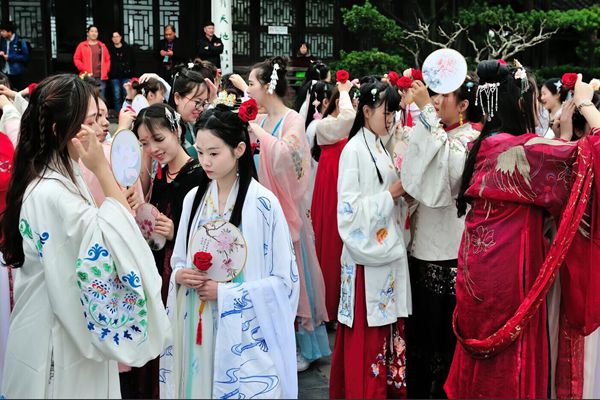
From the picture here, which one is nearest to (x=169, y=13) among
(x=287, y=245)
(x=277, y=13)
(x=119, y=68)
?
(x=277, y=13)

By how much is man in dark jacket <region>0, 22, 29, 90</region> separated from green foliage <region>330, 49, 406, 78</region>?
217 inches

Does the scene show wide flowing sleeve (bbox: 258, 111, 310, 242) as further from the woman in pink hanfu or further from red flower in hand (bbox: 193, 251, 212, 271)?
red flower in hand (bbox: 193, 251, 212, 271)

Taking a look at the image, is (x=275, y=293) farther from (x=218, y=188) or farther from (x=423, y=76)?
(x=423, y=76)

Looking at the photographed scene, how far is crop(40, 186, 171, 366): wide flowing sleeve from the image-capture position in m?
2.36

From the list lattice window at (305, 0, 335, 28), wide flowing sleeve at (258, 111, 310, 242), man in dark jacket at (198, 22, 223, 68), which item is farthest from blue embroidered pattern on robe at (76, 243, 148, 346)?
lattice window at (305, 0, 335, 28)

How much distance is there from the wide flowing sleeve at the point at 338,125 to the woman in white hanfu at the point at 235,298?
2.16 meters

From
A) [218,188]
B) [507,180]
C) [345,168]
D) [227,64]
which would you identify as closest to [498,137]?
[507,180]

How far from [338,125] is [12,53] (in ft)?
29.0

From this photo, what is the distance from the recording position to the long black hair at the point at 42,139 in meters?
2.48

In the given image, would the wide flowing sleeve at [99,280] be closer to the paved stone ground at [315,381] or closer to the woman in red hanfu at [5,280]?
the woman in red hanfu at [5,280]

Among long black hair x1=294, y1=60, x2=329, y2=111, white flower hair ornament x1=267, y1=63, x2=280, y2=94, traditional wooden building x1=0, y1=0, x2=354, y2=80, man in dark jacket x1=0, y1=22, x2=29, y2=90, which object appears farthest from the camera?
traditional wooden building x1=0, y1=0, x2=354, y2=80

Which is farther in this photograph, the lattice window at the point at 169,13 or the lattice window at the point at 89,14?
the lattice window at the point at 169,13

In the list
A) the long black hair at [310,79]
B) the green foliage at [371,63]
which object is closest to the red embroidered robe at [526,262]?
the long black hair at [310,79]

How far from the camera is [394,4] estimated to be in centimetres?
1582
